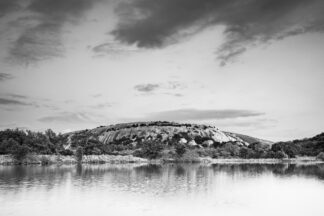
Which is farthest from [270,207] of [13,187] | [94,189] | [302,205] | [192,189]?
[13,187]

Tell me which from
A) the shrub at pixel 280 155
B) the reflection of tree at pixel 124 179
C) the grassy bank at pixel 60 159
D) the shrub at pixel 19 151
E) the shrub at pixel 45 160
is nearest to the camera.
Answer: the reflection of tree at pixel 124 179

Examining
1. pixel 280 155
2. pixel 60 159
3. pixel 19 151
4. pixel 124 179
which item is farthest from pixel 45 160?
pixel 280 155

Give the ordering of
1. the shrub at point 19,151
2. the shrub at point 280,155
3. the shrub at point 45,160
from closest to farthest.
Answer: the shrub at point 19,151, the shrub at point 45,160, the shrub at point 280,155

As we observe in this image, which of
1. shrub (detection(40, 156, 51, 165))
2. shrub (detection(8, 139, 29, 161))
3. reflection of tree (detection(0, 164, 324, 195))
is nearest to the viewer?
reflection of tree (detection(0, 164, 324, 195))

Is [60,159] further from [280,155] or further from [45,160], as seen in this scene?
[280,155]

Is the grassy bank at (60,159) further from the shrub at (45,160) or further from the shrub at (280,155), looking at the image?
the shrub at (280,155)

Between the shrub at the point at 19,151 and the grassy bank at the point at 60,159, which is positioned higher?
the shrub at the point at 19,151

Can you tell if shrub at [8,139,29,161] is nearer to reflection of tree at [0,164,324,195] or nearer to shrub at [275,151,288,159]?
reflection of tree at [0,164,324,195]

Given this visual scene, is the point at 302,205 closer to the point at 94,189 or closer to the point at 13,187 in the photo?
the point at 94,189

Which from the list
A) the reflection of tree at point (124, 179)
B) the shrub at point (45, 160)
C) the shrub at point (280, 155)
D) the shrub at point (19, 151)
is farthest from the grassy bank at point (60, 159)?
the shrub at point (280, 155)

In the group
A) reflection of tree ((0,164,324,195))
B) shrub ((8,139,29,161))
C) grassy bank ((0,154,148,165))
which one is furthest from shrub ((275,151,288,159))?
shrub ((8,139,29,161))

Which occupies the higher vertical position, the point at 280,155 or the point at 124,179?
the point at 124,179

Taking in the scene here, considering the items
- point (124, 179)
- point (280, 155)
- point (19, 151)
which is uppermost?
point (19, 151)

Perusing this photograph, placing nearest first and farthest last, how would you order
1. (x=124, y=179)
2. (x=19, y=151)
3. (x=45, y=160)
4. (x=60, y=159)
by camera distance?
1. (x=124, y=179)
2. (x=19, y=151)
3. (x=45, y=160)
4. (x=60, y=159)
